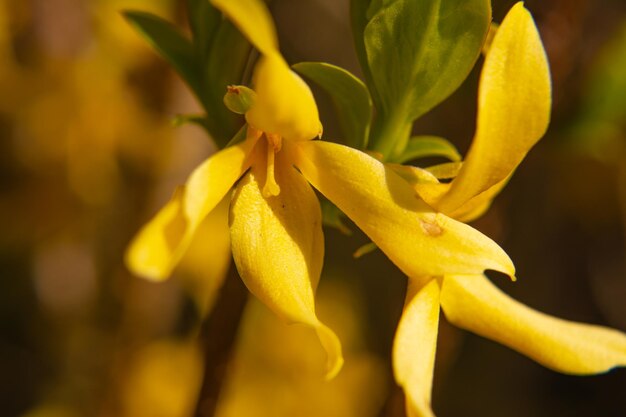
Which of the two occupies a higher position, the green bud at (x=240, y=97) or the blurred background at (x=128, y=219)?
the green bud at (x=240, y=97)

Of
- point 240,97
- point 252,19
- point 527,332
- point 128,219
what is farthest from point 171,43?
point 128,219

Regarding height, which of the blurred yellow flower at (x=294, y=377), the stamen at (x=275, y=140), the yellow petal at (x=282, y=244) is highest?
the stamen at (x=275, y=140)

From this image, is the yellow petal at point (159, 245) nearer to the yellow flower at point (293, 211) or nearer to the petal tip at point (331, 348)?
the yellow flower at point (293, 211)

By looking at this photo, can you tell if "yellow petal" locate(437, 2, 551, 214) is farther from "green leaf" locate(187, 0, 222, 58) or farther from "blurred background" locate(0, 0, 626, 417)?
"blurred background" locate(0, 0, 626, 417)

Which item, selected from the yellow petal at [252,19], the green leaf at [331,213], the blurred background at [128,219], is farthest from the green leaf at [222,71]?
the blurred background at [128,219]

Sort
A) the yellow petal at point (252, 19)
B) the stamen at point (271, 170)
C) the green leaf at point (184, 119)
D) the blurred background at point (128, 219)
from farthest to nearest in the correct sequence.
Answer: the blurred background at point (128, 219), the green leaf at point (184, 119), the stamen at point (271, 170), the yellow petal at point (252, 19)

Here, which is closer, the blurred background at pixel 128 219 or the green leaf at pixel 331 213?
the green leaf at pixel 331 213

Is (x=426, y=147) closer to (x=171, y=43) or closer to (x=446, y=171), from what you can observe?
(x=446, y=171)

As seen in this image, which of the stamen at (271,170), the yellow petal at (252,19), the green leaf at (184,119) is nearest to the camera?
the yellow petal at (252,19)
